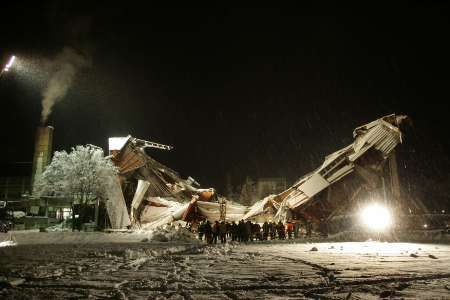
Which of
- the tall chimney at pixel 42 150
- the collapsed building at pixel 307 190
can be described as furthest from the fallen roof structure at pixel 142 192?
the tall chimney at pixel 42 150

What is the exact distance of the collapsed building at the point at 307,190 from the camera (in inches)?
1161

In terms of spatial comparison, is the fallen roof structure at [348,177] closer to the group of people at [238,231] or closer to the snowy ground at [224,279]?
the group of people at [238,231]

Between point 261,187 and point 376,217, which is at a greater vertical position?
point 261,187

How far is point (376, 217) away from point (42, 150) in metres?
41.6

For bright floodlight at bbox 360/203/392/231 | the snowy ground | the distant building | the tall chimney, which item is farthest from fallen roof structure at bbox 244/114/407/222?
the distant building

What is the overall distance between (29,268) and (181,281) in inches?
182

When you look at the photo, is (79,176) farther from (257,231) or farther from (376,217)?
(376,217)

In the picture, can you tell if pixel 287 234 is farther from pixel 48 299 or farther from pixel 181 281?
pixel 48 299

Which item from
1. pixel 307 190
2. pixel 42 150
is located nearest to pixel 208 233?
pixel 307 190

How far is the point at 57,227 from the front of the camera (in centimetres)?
3045

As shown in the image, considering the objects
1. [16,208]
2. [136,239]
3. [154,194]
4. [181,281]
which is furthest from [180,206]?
[181,281]

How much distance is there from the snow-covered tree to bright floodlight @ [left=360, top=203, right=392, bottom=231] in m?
22.1

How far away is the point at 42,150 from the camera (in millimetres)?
47656

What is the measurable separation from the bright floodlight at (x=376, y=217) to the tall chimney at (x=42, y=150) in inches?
1564
